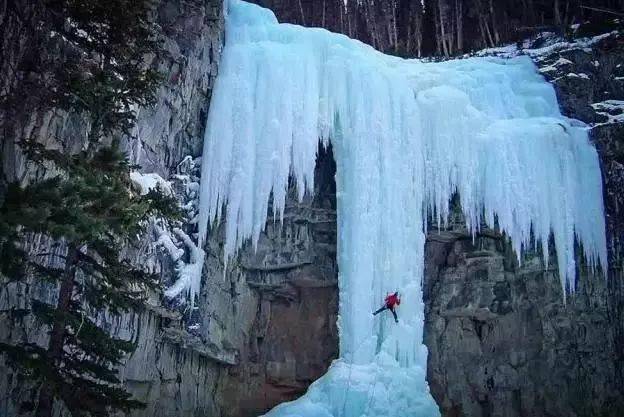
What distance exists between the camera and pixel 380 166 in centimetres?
1204

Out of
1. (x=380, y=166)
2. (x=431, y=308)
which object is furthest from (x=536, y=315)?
(x=380, y=166)

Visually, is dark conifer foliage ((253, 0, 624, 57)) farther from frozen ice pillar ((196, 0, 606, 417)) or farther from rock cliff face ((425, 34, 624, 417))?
frozen ice pillar ((196, 0, 606, 417))

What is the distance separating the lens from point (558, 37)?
1426cm

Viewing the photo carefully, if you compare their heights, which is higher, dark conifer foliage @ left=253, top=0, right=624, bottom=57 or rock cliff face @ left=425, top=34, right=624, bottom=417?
dark conifer foliage @ left=253, top=0, right=624, bottom=57

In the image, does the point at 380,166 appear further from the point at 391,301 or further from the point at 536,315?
the point at 536,315

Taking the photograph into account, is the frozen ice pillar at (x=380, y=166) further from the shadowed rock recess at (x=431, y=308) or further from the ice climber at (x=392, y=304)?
the shadowed rock recess at (x=431, y=308)

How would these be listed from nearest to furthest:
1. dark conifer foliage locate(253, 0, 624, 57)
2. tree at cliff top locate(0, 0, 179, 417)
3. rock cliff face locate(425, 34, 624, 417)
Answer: tree at cliff top locate(0, 0, 179, 417) → rock cliff face locate(425, 34, 624, 417) → dark conifer foliage locate(253, 0, 624, 57)

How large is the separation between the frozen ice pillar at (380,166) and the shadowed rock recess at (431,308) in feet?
1.62

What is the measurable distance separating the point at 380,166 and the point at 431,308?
11.4 feet

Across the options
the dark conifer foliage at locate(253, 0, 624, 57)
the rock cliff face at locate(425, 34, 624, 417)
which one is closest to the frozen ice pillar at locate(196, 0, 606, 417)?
the rock cliff face at locate(425, 34, 624, 417)

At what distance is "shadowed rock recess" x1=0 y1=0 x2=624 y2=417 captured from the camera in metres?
11.1

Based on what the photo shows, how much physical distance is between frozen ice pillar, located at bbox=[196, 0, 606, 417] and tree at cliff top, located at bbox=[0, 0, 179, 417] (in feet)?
15.5

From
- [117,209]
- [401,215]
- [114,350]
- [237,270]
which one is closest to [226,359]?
[237,270]

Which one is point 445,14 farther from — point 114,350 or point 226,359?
point 114,350
